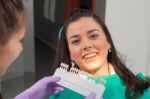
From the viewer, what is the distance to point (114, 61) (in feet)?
3.67

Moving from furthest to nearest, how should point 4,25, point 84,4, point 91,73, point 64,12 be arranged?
1. point 64,12
2. point 84,4
3. point 91,73
4. point 4,25

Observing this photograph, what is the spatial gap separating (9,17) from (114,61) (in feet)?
1.94

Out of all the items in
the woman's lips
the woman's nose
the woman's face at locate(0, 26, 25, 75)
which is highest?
the woman's face at locate(0, 26, 25, 75)

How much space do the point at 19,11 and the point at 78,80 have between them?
1.33 ft

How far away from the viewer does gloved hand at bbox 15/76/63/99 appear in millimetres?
1021

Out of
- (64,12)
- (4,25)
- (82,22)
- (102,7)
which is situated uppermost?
(4,25)

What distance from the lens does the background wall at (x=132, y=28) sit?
6.67 ft

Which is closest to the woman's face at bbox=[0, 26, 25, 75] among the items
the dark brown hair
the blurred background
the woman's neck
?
the dark brown hair

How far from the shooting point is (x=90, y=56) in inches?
41.4

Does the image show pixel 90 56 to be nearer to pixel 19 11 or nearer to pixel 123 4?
pixel 19 11

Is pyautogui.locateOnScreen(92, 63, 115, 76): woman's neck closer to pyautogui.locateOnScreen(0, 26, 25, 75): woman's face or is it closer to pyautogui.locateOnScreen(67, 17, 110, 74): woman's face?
pyautogui.locateOnScreen(67, 17, 110, 74): woman's face

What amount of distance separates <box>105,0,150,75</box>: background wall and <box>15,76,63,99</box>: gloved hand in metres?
1.03

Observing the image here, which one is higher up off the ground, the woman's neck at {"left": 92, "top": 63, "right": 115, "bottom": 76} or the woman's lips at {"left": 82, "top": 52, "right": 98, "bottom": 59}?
the woman's lips at {"left": 82, "top": 52, "right": 98, "bottom": 59}

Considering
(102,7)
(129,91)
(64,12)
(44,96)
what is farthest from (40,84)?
(64,12)
